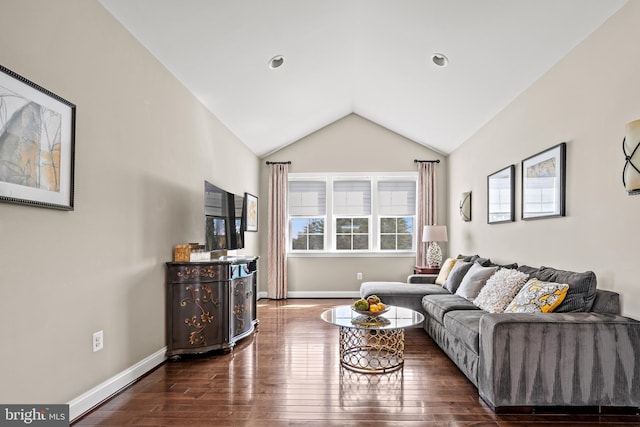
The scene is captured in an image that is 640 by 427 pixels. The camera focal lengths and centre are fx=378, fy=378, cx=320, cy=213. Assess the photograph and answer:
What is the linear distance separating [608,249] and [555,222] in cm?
68

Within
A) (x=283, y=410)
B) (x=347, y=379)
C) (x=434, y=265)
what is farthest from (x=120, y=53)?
(x=434, y=265)

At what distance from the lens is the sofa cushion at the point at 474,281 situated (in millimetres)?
4031

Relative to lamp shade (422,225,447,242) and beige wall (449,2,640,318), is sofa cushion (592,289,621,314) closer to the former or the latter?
beige wall (449,2,640,318)

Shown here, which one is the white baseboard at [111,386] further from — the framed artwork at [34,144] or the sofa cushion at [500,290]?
the sofa cushion at [500,290]

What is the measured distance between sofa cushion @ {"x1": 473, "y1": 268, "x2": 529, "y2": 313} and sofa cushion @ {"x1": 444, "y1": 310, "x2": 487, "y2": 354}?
131mm

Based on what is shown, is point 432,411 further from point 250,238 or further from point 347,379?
point 250,238

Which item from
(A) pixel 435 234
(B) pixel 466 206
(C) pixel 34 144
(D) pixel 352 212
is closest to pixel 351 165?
(D) pixel 352 212

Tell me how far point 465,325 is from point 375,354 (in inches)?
36.2

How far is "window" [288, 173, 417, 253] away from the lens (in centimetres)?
693

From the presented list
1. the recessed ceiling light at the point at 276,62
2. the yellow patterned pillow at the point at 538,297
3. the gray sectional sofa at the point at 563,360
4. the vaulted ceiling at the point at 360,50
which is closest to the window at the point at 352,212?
the vaulted ceiling at the point at 360,50

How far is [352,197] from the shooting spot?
7.00 meters

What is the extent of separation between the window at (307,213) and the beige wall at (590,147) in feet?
11.5

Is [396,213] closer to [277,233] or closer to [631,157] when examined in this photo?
[277,233]

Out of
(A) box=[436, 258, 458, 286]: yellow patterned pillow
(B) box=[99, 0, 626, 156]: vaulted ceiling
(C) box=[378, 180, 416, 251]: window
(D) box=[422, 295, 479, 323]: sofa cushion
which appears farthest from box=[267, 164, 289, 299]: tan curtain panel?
(D) box=[422, 295, 479, 323]: sofa cushion
